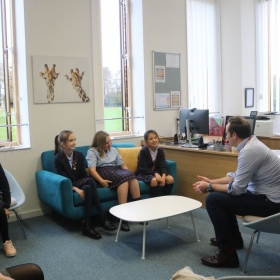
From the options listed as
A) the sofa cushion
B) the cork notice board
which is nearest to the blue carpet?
the sofa cushion

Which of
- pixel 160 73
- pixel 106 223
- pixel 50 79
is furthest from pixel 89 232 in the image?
pixel 160 73

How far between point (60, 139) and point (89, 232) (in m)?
1.03

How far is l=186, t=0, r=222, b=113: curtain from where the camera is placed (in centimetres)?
587

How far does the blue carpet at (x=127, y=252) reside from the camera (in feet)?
9.46

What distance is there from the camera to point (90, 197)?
3764 mm

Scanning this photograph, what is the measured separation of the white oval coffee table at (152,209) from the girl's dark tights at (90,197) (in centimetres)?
40

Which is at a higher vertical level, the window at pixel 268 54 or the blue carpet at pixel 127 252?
the window at pixel 268 54

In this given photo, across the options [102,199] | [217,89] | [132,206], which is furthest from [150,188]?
[217,89]

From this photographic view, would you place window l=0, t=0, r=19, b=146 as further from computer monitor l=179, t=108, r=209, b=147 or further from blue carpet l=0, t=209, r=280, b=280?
computer monitor l=179, t=108, r=209, b=147

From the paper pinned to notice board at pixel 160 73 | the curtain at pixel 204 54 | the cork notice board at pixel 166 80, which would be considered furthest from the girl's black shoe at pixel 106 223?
the curtain at pixel 204 54

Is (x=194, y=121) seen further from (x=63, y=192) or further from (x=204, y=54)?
(x=63, y=192)

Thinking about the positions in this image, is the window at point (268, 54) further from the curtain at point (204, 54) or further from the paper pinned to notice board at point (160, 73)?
the paper pinned to notice board at point (160, 73)

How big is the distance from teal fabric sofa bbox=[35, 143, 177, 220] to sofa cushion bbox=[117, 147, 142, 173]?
38 centimetres

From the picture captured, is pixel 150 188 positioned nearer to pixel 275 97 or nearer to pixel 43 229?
pixel 43 229
